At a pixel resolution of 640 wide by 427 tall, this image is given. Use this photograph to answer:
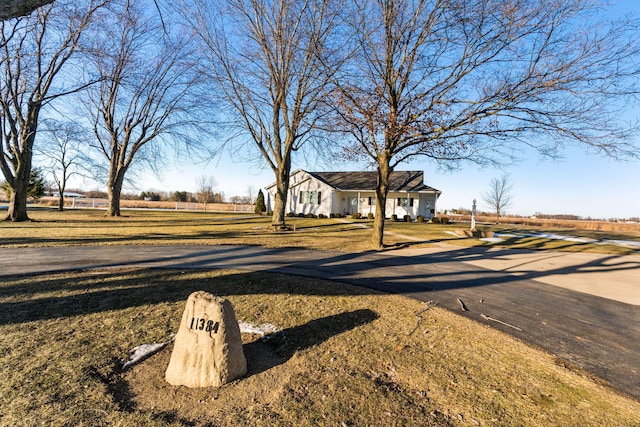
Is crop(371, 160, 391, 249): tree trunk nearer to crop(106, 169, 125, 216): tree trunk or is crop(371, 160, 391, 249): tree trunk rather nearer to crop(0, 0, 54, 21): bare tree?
crop(0, 0, 54, 21): bare tree

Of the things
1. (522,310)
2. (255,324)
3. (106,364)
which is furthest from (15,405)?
(522,310)

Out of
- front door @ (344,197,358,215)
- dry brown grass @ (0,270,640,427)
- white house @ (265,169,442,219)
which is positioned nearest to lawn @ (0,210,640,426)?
dry brown grass @ (0,270,640,427)

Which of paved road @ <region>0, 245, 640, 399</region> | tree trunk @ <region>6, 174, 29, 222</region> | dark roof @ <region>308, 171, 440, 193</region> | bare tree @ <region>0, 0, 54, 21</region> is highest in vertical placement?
dark roof @ <region>308, 171, 440, 193</region>

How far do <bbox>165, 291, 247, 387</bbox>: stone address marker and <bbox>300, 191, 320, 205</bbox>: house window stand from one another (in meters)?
29.2

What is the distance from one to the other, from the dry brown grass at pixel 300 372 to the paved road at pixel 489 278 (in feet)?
2.67

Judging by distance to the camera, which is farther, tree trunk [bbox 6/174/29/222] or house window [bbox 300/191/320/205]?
house window [bbox 300/191/320/205]

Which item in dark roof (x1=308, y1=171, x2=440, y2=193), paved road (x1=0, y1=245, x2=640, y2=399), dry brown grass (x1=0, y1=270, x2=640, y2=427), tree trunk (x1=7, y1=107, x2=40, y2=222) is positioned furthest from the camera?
dark roof (x1=308, y1=171, x2=440, y2=193)

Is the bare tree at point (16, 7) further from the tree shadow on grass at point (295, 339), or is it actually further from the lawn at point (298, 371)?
the tree shadow on grass at point (295, 339)

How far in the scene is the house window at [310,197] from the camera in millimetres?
32219

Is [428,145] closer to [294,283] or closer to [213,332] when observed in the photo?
[294,283]

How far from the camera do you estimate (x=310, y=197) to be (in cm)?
3253

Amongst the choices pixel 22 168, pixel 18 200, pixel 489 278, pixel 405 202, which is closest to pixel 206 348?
pixel 489 278

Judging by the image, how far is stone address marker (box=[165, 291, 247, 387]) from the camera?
9.40ft

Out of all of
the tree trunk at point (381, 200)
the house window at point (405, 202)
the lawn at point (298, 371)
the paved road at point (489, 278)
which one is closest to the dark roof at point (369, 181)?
the house window at point (405, 202)
